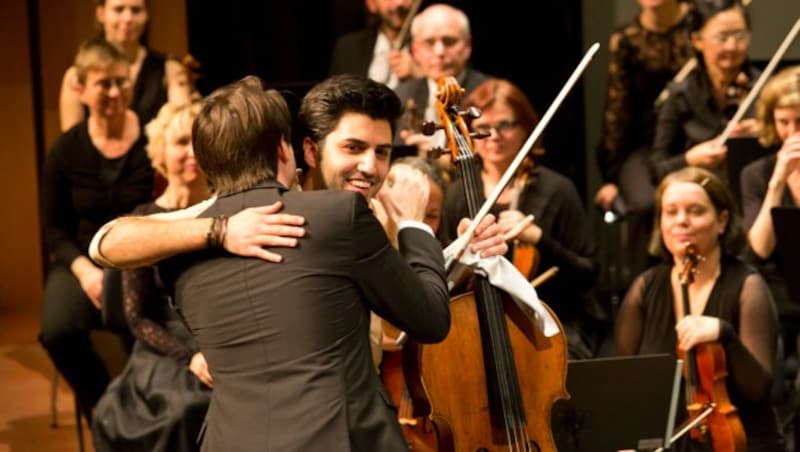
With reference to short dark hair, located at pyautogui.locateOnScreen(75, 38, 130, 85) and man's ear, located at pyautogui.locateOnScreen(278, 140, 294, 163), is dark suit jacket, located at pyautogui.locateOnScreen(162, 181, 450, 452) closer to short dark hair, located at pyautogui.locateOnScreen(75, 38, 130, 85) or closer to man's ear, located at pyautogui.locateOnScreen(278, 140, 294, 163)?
man's ear, located at pyautogui.locateOnScreen(278, 140, 294, 163)

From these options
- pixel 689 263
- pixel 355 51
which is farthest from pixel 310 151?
pixel 355 51

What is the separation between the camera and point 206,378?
3619mm

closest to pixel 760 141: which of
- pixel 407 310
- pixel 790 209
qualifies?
pixel 790 209

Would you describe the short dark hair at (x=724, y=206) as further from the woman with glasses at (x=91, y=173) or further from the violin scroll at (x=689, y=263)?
the woman with glasses at (x=91, y=173)

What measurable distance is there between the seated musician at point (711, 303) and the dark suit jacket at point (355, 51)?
5.53 feet

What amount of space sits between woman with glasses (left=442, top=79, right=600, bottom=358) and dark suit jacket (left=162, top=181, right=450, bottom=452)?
184 centimetres

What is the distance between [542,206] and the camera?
164 inches

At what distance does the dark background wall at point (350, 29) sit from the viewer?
5.47 meters

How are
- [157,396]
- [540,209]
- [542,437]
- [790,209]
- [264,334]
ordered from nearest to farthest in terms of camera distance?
[264,334] → [542,437] → [790,209] → [157,396] → [540,209]

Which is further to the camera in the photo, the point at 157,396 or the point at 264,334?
the point at 157,396

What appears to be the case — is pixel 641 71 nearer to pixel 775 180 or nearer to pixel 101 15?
pixel 775 180

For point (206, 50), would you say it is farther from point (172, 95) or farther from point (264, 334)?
point (264, 334)

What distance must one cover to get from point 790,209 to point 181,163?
5.35 ft

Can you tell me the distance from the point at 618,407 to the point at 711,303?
598mm
